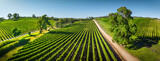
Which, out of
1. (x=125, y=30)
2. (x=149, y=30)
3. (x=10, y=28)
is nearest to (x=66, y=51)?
(x=125, y=30)

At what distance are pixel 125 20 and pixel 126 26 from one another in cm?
446

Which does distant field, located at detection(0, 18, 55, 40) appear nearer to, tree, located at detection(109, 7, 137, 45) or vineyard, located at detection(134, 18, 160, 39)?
tree, located at detection(109, 7, 137, 45)

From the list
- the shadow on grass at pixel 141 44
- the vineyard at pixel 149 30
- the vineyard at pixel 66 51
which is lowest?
the vineyard at pixel 66 51

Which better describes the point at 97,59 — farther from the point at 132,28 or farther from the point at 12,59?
the point at 12,59

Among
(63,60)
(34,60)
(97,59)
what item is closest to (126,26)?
(97,59)

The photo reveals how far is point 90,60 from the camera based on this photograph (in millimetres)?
19578

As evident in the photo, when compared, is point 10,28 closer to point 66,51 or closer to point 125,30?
point 66,51

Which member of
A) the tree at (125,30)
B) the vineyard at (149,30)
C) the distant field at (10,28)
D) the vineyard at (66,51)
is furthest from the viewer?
the distant field at (10,28)

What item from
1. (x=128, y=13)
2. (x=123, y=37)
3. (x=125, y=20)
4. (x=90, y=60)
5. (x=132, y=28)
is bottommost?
(x=90, y=60)

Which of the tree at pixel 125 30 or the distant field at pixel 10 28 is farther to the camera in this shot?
the distant field at pixel 10 28

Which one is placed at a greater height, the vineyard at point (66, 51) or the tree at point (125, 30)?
the tree at point (125, 30)

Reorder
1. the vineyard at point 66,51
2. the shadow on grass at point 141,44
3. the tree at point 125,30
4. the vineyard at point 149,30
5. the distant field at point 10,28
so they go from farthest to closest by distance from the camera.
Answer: the distant field at point 10,28 → the vineyard at point 149,30 → the shadow on grass at point 141,44 → the tree at point 125,30 → the vineyard at point 66,51

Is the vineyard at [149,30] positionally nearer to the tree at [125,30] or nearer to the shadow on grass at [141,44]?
the shadow on grass at [141,44]

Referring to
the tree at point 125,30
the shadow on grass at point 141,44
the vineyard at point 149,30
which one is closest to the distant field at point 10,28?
the tree at point 125,30
